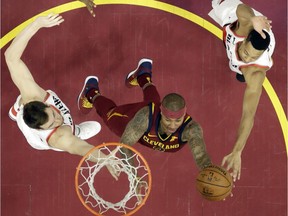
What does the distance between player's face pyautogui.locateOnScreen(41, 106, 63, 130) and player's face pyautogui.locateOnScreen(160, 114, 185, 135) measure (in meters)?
1.29

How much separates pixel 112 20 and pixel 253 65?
2.42 meters

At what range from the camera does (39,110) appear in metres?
4.98

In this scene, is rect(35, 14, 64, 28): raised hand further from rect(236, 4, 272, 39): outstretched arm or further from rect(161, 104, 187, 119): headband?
rect(236, 4, 272, 39): outstretched arm

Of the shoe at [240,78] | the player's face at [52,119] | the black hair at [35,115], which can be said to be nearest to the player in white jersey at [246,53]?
the shoe at [240,78]

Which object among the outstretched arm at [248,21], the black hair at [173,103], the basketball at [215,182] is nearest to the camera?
the black hair at [173,103]

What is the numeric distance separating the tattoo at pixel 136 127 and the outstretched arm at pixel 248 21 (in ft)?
5.33

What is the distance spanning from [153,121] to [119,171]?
3.03 ft

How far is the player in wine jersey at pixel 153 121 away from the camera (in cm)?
480

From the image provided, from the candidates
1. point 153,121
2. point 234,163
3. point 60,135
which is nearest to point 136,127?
point 153,121

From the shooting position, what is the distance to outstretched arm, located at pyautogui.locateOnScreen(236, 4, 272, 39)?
189 inches

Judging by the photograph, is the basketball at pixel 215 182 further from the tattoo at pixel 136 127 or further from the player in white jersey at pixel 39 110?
the player in white jersey at pixel 39 110

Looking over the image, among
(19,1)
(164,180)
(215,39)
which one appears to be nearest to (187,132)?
(164,180)

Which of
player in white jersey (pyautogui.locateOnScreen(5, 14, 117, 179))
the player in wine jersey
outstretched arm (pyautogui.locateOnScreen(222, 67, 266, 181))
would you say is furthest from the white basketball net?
outstretched arm (pyautogui.locateOnScreen(222, 67, 266, 181))

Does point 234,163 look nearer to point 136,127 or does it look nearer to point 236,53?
point 136,127
